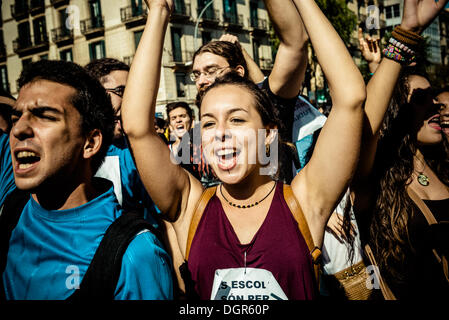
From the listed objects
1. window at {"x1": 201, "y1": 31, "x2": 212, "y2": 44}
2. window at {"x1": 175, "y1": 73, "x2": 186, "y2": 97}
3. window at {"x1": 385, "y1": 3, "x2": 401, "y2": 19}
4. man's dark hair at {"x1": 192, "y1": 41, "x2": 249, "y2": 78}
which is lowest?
man's dark hair at {"x1": 192, "y1": 41, "x2": 249, "y2": 78}

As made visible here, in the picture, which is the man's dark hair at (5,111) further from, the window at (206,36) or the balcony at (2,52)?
the window at (206,36)

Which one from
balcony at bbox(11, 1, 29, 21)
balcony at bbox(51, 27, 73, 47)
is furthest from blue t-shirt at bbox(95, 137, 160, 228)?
balcony at bbox(51, 27, 73, 47)

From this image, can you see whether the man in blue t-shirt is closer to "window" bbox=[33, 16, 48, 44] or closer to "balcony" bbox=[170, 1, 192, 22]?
"balcony" bbox=[170, 1, 192, 22]

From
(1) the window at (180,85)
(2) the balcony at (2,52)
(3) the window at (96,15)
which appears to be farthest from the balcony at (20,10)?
(1) the window at (180,85)

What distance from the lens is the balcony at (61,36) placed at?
71.8 feet

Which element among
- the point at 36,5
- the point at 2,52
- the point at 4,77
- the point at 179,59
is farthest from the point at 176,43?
the point at 4,77

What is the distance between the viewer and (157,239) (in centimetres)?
131

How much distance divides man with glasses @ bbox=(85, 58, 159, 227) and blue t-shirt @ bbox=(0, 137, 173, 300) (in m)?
0.42

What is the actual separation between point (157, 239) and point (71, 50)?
26.1m

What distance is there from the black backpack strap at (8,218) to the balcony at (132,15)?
2246 cm

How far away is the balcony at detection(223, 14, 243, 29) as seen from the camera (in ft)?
82.8

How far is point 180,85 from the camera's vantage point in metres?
22.9

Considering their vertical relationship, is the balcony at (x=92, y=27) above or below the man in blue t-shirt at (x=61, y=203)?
above

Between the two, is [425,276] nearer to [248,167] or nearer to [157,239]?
[248,167]
